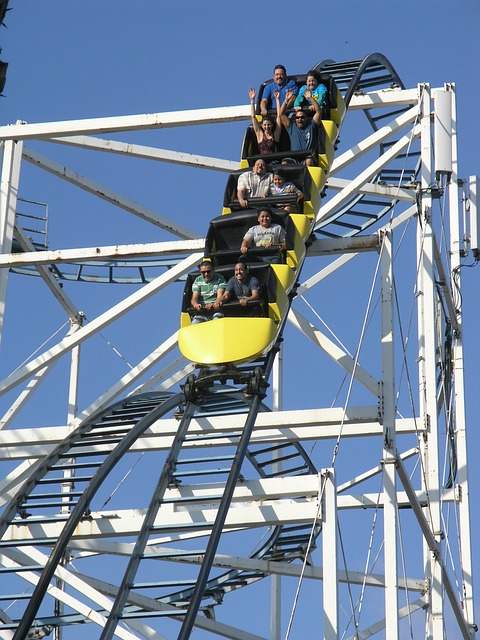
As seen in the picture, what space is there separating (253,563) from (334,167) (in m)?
4.36

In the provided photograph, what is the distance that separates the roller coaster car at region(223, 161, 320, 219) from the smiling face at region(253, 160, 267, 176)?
0.60 ft

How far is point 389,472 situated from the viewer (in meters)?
11.5

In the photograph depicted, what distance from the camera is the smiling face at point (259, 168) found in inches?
530

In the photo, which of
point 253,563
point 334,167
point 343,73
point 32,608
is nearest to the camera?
point 32,608

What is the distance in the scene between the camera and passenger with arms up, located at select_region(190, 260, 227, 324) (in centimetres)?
1198

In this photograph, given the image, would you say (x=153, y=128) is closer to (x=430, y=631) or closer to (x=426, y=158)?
(x=426, y=158)

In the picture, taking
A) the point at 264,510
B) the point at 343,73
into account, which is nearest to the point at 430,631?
the point at 264,510

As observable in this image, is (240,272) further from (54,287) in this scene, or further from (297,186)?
(54,287)

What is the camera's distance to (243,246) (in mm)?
12602

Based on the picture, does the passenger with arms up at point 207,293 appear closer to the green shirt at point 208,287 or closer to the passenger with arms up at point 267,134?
the green shirt at point 208,287

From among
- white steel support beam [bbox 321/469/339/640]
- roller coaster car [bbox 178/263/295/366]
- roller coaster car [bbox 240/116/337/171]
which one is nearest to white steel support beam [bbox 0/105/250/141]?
roller coaster car [bbox 240/116/337/171]

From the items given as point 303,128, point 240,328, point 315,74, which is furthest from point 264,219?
point 315,74

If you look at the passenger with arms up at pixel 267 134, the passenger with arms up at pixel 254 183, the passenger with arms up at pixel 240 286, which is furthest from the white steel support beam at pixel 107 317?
the passenger with arms up at pixel 267 134

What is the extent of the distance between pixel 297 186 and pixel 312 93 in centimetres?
167
